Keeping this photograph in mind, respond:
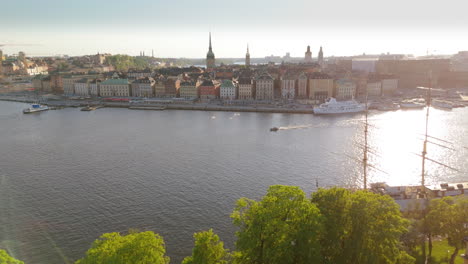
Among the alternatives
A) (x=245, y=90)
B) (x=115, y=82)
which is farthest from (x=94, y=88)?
(x=245, y=90)

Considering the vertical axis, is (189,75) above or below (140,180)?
above

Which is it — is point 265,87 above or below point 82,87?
below

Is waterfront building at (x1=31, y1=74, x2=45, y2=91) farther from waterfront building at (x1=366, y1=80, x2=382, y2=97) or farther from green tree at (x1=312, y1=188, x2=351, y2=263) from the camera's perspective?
green tree at (x1=312, y1=188, x2=351, y2=263)

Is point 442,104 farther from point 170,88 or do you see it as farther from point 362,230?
point 362,230

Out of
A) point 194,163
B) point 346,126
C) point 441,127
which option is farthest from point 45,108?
point 441,127

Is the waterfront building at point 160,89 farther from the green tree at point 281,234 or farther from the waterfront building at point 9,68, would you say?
the waterfront building at point 9,68

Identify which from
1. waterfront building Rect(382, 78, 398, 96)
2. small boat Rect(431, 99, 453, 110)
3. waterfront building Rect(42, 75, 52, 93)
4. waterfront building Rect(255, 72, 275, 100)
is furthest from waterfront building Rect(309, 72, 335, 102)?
waterfront building Rect(42, 75, 52, 93)

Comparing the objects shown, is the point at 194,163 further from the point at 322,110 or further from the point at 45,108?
the point at 45,108
